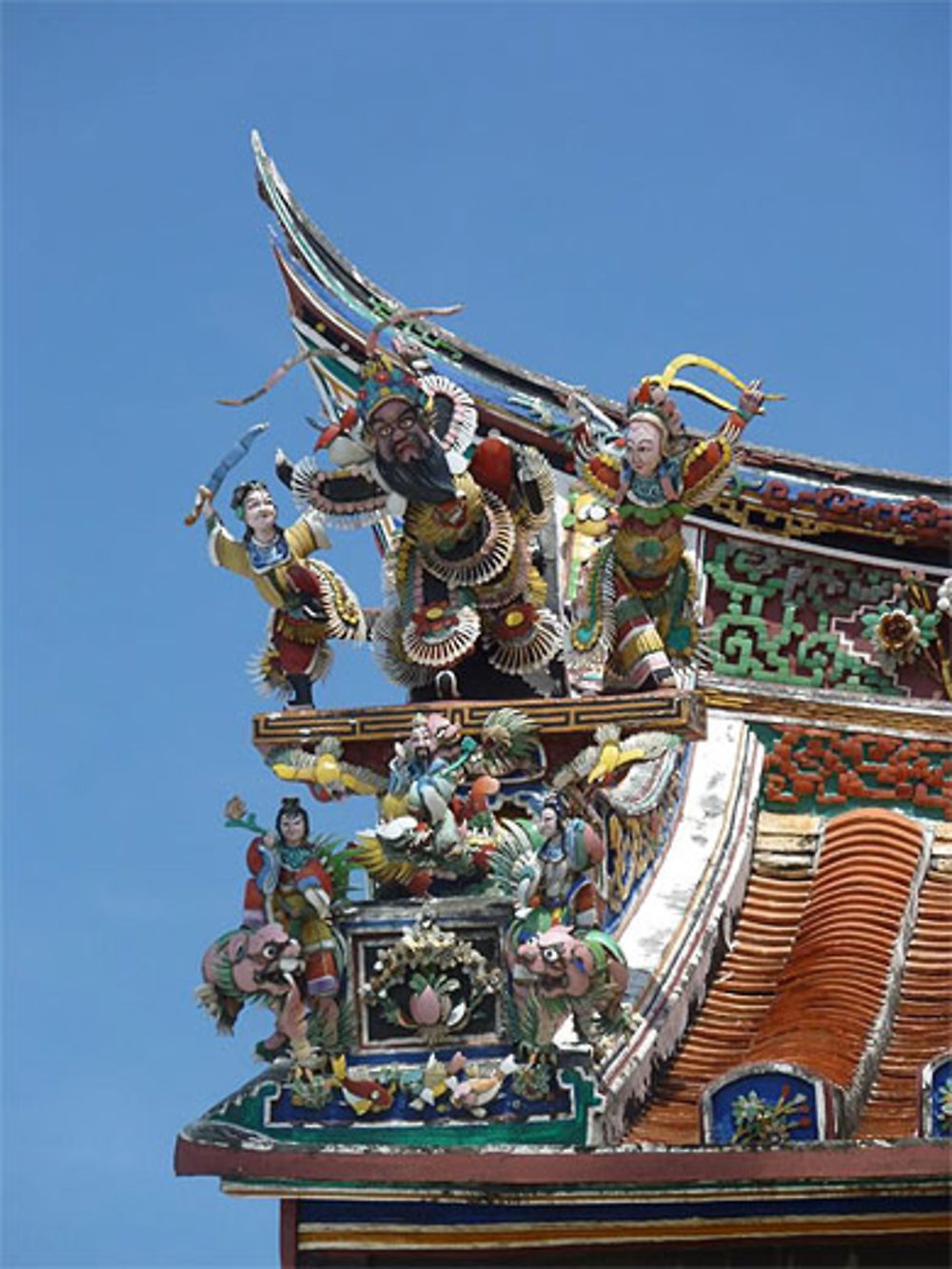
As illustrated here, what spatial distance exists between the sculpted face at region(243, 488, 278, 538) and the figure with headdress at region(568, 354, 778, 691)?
1488mm

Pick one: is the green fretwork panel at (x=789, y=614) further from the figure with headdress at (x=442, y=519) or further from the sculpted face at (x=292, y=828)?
A: the sculpted face at (x=292, y=828)

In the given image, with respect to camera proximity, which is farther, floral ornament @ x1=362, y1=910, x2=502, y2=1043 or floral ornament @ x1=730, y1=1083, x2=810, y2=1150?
floral ornament @ x1=362, y1=910, x2=502, y2=1043

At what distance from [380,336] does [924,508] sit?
3.00m

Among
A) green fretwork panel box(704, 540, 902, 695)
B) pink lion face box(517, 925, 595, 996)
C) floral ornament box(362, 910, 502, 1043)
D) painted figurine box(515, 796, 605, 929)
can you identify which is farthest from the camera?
green fretwork panel box(704, 540, 902, 695)

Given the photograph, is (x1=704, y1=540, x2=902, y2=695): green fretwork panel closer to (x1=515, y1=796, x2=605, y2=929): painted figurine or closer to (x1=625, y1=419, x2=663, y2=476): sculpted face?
(x1=625, y1=419, x2=663, y2=476): sculpted face

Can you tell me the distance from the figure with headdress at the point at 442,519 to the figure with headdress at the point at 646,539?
272 mm

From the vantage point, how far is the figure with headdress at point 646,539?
18.8 metres

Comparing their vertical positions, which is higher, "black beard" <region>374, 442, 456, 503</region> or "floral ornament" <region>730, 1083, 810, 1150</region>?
"black beard" <region>374, 442, 456, 503</region>

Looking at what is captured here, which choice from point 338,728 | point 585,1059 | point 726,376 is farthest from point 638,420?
point 585,1059

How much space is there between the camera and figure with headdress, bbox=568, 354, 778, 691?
61.6ft

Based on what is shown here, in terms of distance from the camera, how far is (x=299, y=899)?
1730cm

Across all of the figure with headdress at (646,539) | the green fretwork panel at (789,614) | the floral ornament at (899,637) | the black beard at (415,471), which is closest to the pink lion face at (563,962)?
the figure with headdress at (646,539)

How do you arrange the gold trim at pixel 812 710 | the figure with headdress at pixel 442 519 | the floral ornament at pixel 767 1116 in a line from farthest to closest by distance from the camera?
the gold trim at pixel 812 710
the figure with headdress at pixel 442 519
the floral ornament at pixel 767 1116

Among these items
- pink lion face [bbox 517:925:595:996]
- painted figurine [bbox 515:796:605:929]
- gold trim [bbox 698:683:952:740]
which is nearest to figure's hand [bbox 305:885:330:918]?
painted figurine [bbox 515:796:605:929]
